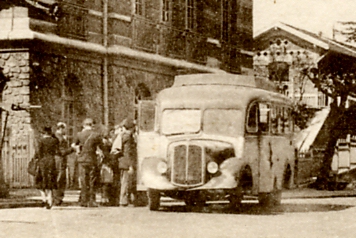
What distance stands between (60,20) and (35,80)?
209 cm

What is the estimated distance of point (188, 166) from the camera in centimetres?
1802

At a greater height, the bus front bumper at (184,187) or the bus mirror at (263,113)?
the bus mirror at (263,113)

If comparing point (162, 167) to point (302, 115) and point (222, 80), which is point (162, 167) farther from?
point (302, 115)

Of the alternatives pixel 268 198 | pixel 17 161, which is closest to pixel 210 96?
pixel 268 198

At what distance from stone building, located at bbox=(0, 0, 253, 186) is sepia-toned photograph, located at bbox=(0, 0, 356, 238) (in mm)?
51

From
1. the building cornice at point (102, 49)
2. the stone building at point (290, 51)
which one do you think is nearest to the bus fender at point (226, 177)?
the building cornice at point (102, 49)

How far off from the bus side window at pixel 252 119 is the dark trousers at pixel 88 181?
3.21m

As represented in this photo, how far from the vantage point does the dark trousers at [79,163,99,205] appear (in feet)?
63.5

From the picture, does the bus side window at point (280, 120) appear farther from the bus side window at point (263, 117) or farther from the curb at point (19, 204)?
the curb at point (19, 204)

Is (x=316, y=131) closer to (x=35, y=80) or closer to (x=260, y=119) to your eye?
(x=35, y=80)

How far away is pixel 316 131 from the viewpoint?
44.5m

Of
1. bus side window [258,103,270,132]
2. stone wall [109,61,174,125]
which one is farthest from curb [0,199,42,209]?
stone wall [109,61,174,125]

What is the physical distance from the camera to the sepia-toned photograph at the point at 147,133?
16734mm

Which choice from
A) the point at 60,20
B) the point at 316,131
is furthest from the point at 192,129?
the point at 316,131
